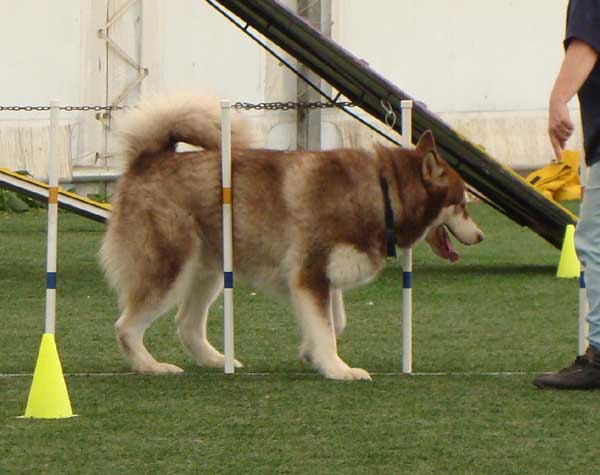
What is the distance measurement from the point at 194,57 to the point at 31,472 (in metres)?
12.3

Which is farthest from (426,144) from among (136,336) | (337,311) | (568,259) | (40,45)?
(40,45)

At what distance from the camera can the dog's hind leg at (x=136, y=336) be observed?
6328 mm

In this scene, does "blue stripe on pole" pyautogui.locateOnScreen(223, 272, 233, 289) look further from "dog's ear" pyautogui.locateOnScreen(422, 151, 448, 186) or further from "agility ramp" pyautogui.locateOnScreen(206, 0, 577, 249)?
"agility ramp" pyautogui.locateOnScreen(206, 0, 577, 249)

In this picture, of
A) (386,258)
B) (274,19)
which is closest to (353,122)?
(274,19)

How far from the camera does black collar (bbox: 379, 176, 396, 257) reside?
6.34 metres

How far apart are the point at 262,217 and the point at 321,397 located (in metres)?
1.00

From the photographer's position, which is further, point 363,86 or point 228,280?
point 363,86

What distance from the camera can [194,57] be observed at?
16.4 m

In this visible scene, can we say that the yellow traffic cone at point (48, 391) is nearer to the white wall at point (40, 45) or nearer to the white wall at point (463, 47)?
the white wall at point (40, 45)

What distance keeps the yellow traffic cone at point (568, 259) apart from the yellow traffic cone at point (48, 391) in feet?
16.9

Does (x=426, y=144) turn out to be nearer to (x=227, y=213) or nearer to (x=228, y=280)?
(x=227, y=213)

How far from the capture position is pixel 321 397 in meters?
5.68

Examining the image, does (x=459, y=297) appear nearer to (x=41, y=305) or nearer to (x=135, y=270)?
(x=41, y=305)

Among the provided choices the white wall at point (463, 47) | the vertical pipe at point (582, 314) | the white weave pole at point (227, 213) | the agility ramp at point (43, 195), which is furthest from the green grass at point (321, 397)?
the white wall at point (463, 47)
